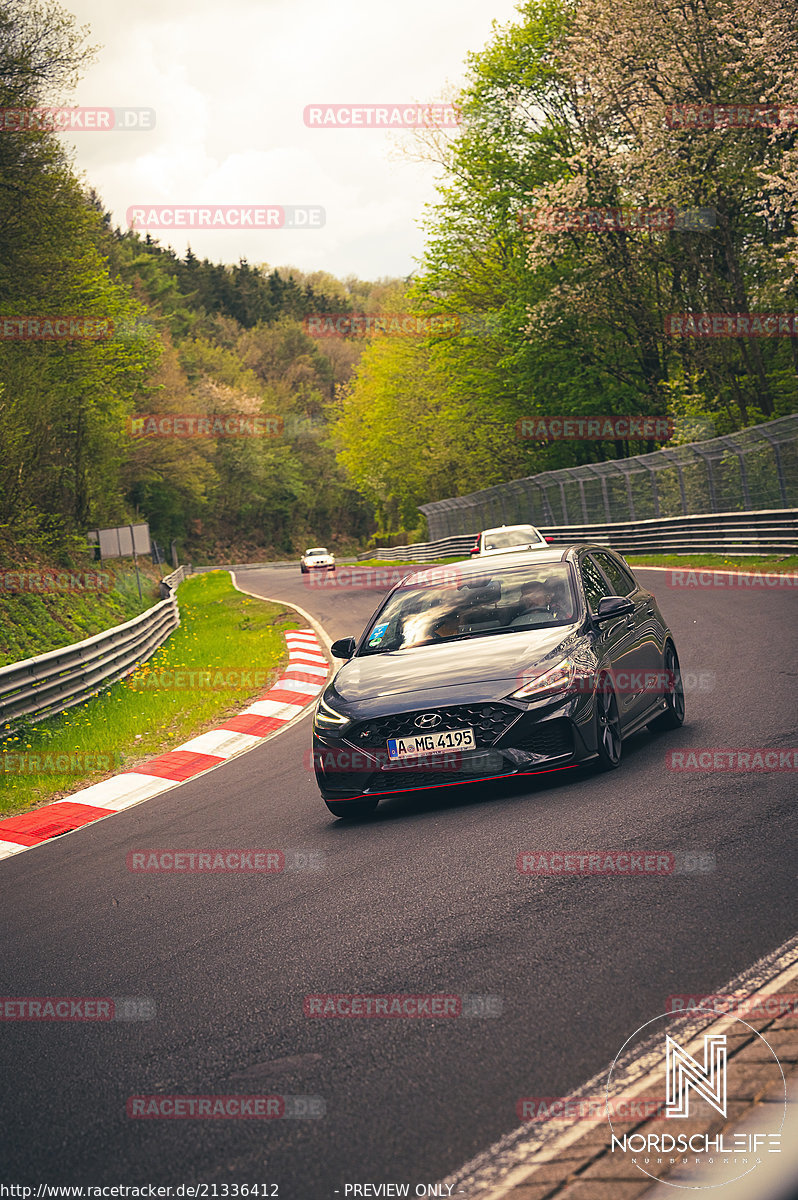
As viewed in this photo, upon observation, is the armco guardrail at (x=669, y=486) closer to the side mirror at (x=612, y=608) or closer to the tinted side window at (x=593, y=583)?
the tinted side window at (x=593, y=583)

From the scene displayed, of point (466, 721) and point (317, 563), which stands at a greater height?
point (466, 721)

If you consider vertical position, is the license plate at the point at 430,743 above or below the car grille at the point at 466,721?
below

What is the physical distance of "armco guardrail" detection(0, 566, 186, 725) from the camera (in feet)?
40.3

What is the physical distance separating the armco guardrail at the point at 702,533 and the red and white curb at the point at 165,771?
629 centimetres

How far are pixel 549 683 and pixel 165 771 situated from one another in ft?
18.2

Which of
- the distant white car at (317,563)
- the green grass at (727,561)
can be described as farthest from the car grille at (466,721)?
the distant white car at (317,563)

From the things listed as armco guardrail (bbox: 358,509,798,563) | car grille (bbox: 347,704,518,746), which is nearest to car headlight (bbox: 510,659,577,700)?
car grille (bbox: 347,704,518,746)

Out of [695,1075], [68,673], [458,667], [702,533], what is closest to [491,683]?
[458,667]

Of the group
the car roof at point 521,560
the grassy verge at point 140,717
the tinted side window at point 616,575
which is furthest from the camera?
the grassy verge at point 140,717

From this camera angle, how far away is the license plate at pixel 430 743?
6.58 metres

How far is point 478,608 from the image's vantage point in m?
7.97

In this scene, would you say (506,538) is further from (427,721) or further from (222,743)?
(427,721)

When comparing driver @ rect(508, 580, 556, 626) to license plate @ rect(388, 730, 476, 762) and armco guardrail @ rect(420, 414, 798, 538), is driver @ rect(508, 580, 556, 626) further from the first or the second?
armco guardrail @ rect(420, 414, 798, 538)

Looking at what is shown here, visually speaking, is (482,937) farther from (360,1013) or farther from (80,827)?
(80,827)
